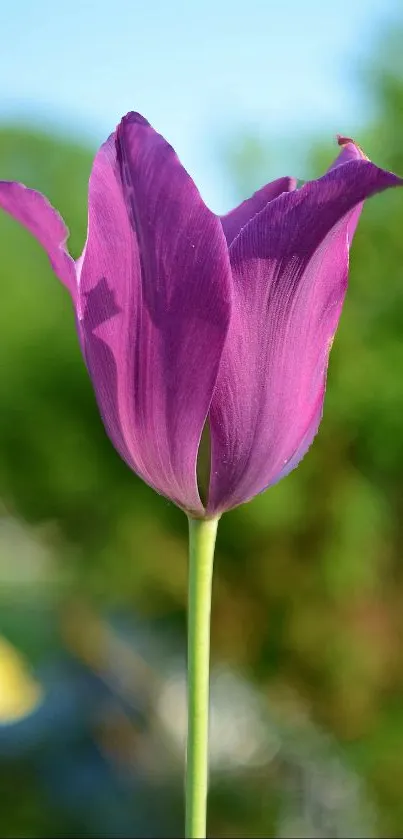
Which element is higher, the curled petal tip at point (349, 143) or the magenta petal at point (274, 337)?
the curled petal tip at point (349, 143)

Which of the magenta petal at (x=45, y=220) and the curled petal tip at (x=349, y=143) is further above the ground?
the curled petal tip at (x=349, y=143)

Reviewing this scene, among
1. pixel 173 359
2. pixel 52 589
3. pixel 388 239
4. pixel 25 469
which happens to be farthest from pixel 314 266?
pixel 52 589

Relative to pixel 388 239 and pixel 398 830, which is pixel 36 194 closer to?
pixel 388 239

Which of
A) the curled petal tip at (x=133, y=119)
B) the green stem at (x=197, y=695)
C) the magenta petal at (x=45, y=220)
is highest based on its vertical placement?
the curled petal tip at (x=133, y=119)

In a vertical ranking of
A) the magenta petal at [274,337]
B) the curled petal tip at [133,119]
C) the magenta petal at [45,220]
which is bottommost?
the magenta petal at [274,337]

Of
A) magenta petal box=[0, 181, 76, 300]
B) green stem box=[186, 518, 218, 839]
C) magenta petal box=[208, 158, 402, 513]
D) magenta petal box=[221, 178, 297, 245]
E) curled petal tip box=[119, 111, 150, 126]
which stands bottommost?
green stem box=[186, 518, 218, 839]
